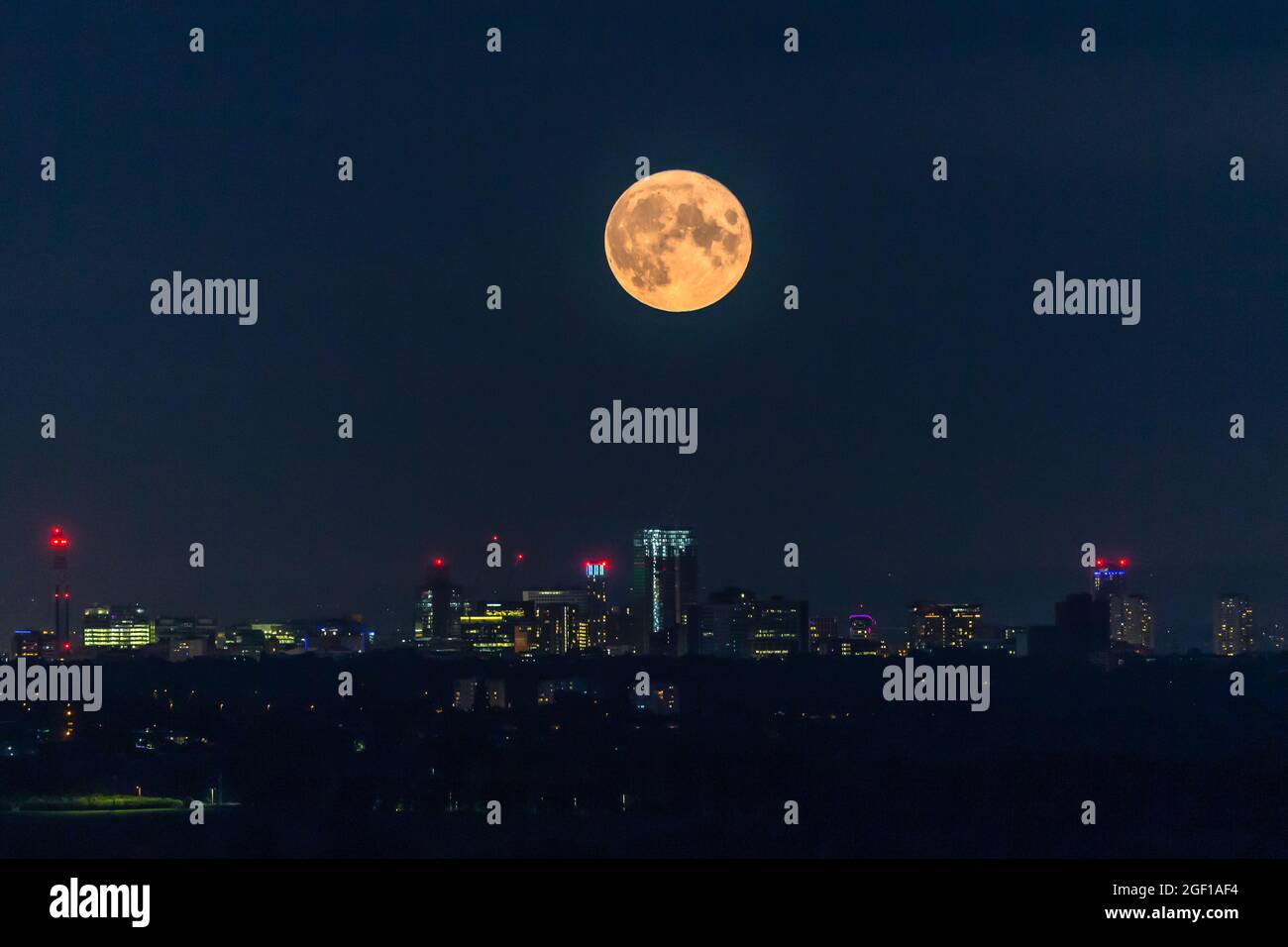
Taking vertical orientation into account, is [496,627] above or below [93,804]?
Result: above

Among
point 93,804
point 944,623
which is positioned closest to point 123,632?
point 93,804

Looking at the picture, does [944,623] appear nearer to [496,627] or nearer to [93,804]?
[496,627]

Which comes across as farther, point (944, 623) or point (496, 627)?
point (496, 627)

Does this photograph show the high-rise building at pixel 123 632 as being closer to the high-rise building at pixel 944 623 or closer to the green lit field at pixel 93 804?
the green lit field at pixel 93 804

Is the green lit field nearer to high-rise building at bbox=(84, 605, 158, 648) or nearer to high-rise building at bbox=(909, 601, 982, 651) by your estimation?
high-rise building at bbox=(84, 605, 158, 648)

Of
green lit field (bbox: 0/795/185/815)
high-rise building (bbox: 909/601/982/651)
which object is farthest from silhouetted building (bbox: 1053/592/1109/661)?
green lit field (bbox: 0/795/185/815)

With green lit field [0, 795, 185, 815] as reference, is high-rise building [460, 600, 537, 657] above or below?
above
